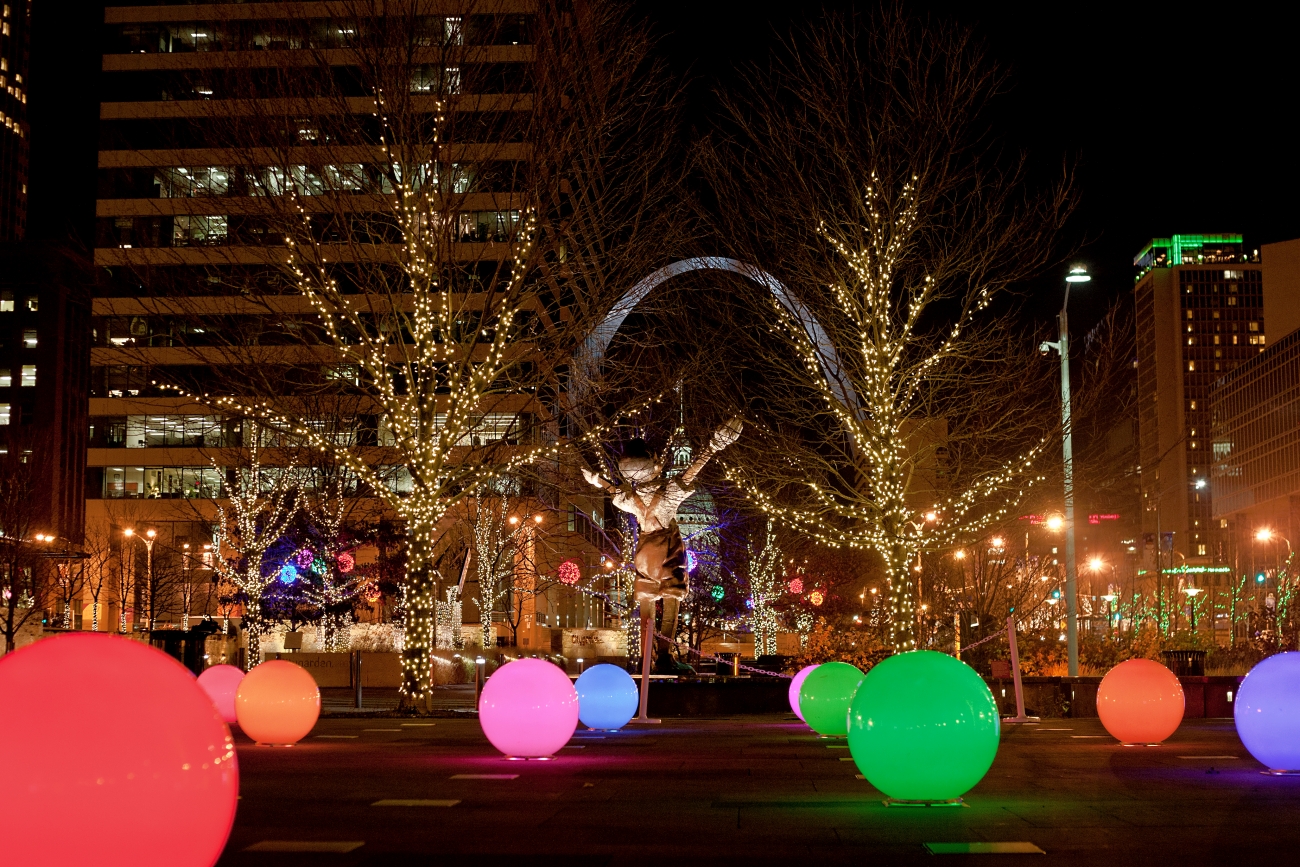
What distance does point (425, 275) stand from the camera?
1128 inches

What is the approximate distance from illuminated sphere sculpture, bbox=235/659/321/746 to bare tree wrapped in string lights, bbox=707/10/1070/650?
37.2 ft

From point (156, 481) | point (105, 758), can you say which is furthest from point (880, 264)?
point (156, 481)

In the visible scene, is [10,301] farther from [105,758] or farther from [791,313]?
[105,758]

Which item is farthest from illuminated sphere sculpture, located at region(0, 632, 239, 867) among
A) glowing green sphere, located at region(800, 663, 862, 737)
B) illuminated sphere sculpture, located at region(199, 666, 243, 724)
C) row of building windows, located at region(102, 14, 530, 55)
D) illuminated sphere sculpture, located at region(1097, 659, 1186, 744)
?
row of building windows, located at region(102, 14, 530, 55)

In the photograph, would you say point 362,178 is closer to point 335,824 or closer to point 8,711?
point 335,824

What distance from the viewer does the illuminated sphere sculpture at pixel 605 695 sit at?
24.1m

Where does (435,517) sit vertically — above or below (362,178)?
below

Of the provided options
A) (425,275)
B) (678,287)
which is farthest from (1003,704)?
(425,275)

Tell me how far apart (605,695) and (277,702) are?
5.95m

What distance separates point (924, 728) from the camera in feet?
39.5

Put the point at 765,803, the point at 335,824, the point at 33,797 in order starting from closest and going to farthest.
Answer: the point at 33,797 → the point at 335,824 → the point at 765,803

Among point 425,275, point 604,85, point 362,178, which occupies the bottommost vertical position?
point 425,275

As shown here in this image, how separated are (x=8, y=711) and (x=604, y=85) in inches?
999

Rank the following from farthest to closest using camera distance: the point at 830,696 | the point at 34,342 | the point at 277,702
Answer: the point at 34,342, the point at 830,696, the point at 277,702
